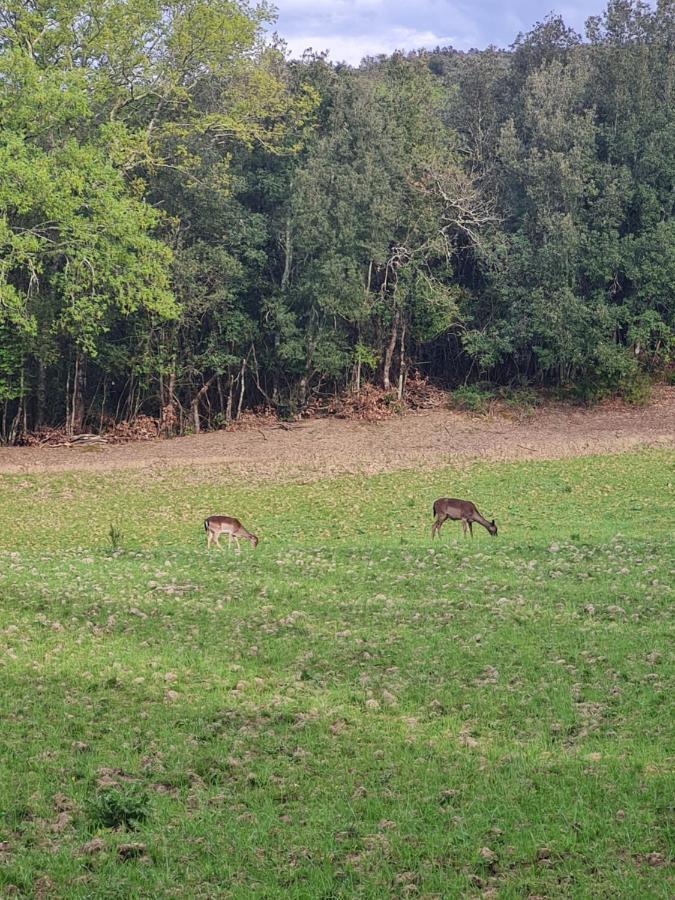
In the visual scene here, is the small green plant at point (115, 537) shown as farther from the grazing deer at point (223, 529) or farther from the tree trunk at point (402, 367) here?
the tree trunk at point (402, 367)

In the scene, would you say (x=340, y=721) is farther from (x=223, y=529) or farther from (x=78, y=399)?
(x=78, y=399)

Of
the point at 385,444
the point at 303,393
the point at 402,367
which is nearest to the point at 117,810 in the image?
the point at 385,444

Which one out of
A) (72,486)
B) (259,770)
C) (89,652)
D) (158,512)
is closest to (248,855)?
(259,770)

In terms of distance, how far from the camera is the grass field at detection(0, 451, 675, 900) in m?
8.38

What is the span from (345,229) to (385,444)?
10.7 metres

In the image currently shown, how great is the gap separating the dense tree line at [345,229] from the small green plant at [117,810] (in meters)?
36.2

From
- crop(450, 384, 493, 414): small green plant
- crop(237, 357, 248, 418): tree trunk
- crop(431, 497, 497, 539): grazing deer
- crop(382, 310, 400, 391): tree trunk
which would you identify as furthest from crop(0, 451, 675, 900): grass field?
crop(382, 310, 400, 391): tree trunk

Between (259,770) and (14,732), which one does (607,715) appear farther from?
(14,732)

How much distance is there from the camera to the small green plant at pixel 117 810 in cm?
922

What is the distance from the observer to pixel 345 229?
4903 centimetres

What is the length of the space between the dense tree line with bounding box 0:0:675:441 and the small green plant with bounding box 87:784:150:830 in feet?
119

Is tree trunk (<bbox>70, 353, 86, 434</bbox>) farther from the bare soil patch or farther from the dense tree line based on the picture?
the bare soil patch

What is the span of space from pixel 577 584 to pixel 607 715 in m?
7.23

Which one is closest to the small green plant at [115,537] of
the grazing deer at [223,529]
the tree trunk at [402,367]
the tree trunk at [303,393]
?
the grazing deer at [223,529]
